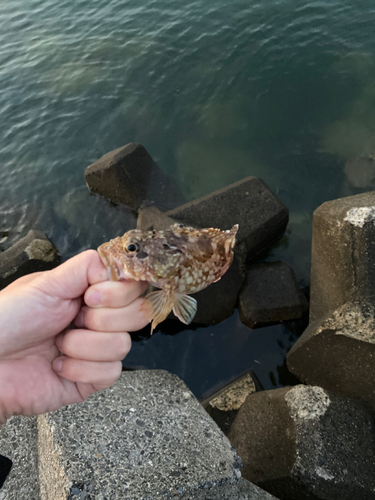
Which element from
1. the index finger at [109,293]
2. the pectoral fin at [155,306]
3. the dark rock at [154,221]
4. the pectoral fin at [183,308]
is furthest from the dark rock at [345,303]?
the index finger at [109,293]

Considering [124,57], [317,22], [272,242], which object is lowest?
[272,242]

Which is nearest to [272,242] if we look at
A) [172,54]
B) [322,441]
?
[322,441]

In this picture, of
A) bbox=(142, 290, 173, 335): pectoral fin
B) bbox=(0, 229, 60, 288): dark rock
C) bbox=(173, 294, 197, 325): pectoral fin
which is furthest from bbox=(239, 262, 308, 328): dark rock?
bbox=(0, 229, 60, 288): dark rock

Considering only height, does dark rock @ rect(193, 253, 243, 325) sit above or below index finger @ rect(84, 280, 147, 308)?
below

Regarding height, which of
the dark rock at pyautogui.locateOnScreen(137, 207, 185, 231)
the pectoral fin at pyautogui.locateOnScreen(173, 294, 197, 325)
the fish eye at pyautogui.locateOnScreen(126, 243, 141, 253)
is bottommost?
the dark rock at pyautogui.locateOnScreen(137, 207, 185, 231)

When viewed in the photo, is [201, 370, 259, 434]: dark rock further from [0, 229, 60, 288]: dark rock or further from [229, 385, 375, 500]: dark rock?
[0, 229, 60, 288]: dark rock

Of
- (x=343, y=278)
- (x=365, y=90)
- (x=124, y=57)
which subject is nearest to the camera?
(x=343, y=278)

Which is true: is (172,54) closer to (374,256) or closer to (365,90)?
(365,90)

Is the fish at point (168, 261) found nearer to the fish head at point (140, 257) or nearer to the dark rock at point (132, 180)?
the fish head at point (140, 257)
